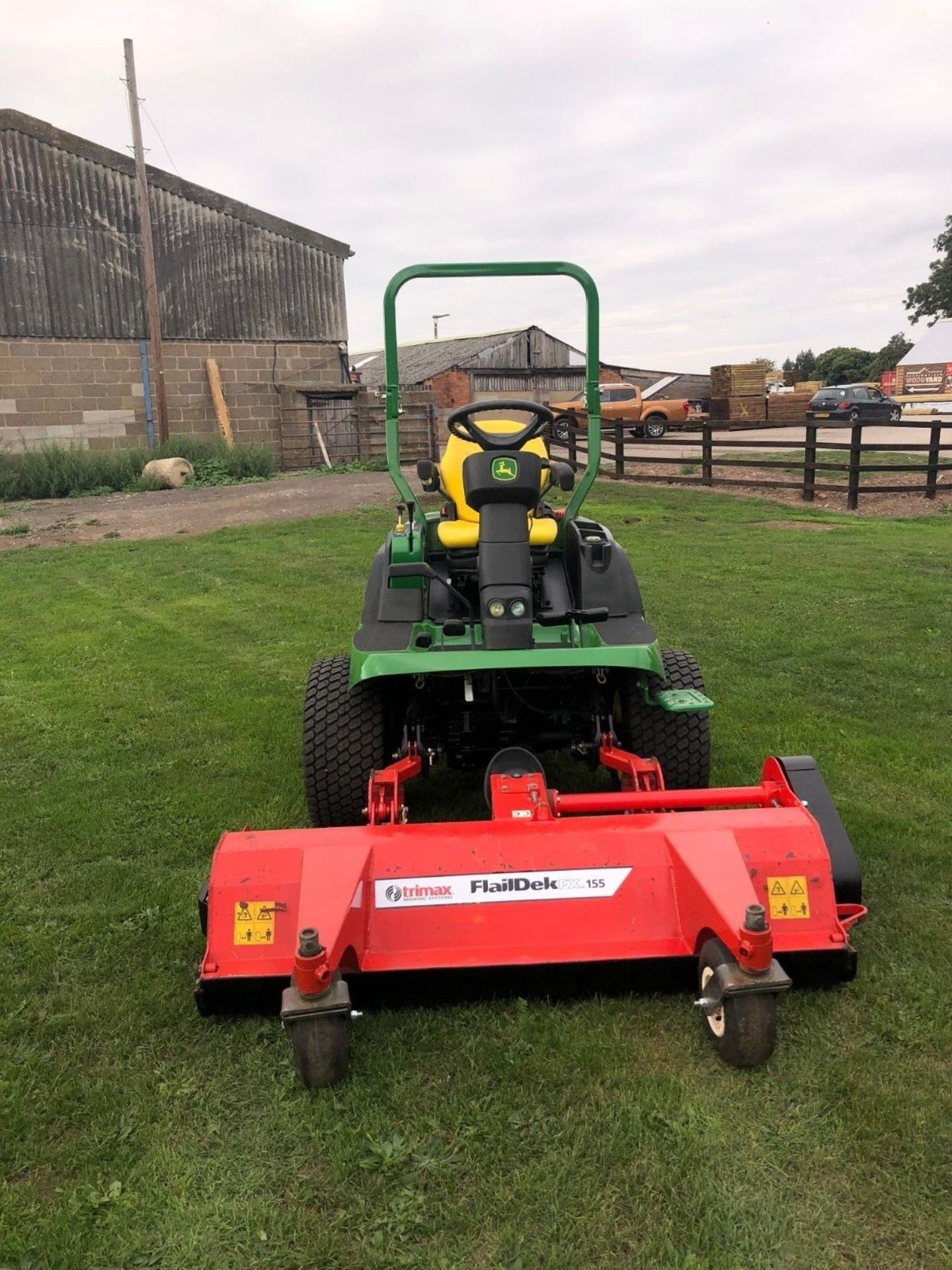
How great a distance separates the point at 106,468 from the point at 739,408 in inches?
819

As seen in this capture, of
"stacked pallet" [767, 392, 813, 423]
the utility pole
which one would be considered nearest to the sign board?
"stacked pallet" [767, 392, 813, 423]

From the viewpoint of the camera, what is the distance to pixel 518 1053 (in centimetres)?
251

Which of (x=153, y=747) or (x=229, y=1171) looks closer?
(x=229, y=1171)

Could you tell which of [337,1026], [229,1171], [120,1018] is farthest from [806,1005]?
[120,1018]

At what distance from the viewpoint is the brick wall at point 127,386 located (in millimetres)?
17953

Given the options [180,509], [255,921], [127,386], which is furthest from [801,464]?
[127,386]

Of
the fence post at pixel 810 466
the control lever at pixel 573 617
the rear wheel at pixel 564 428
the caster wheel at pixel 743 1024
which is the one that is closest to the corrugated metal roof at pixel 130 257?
the rear wheel at pixel 564 428

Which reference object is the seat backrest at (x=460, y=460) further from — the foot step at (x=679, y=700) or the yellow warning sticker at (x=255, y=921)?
the yellow warning sticker at (x=255, y=921)

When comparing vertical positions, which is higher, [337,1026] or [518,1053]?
[337,1026]

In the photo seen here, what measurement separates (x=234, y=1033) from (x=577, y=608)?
196cm

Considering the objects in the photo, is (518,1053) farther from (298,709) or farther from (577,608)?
(298,709)

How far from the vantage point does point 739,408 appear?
102 feet

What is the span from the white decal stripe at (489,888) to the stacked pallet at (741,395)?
98.4 feet

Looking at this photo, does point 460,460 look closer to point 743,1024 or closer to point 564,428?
point 743,1024
